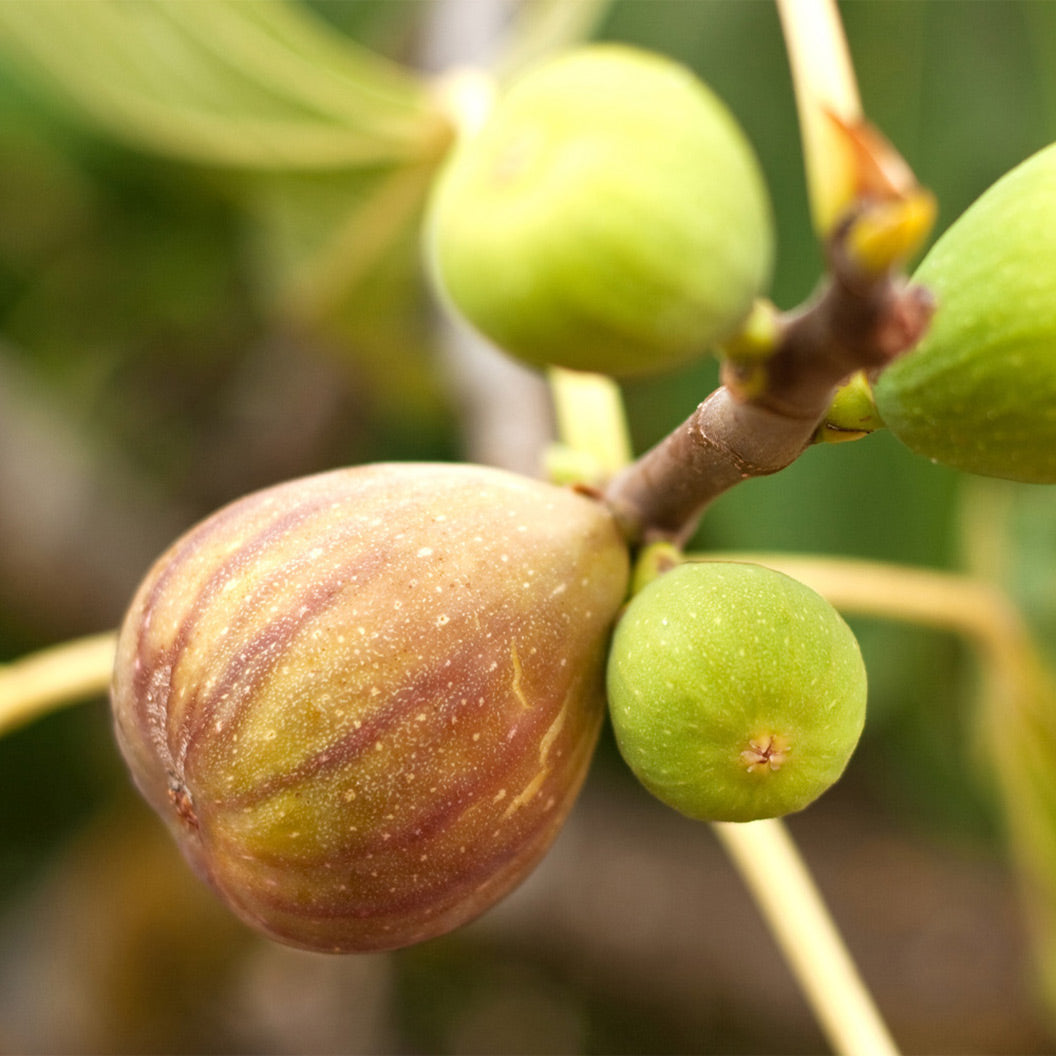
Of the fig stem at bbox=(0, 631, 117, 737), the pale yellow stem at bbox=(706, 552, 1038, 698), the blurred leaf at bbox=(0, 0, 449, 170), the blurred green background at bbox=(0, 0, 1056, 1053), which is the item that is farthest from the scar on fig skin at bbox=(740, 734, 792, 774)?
the blurred leaf at bbox=(0, 0, 449, 170)

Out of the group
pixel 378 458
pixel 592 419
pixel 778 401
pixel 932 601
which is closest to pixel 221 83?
pixel 592 419

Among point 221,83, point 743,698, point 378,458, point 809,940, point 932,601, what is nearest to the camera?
point 743,698

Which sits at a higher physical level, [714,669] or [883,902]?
[714,669]

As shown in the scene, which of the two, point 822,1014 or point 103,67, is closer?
point 822,1014

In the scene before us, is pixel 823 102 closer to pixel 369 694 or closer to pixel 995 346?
pixel 995 346

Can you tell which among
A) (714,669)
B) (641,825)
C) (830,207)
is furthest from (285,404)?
(830,207)

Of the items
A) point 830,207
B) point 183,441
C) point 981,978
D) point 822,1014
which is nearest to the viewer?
point 830,207

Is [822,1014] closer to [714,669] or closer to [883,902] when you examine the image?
[714,669]
